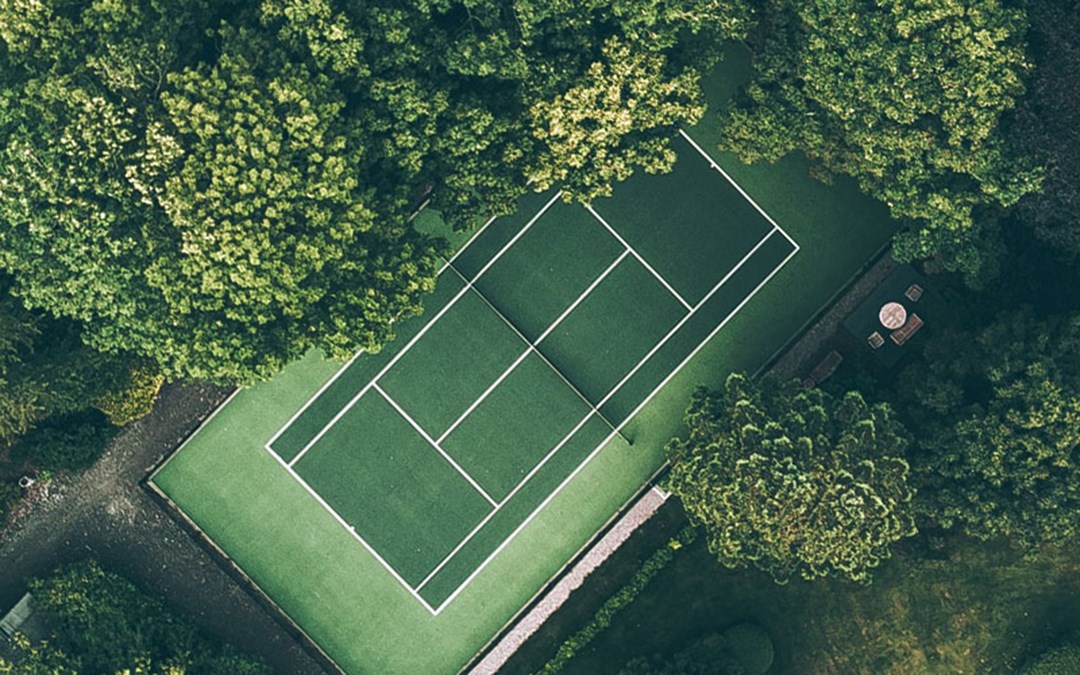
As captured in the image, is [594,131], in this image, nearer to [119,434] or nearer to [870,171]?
[870,171]

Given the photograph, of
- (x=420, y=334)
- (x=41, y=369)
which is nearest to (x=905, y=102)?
(x=420, y=334)

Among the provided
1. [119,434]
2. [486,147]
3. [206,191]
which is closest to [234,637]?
[119,434]

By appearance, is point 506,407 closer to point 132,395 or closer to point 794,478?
point 794,478

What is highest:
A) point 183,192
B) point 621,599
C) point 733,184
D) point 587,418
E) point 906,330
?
point 906,330

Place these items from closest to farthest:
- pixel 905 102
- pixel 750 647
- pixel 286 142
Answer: pixel 286 142
pixel 905 102
pixel 750 647

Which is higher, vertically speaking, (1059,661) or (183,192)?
(1059,661)

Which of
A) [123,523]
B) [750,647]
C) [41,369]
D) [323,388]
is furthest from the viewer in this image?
[123,523]

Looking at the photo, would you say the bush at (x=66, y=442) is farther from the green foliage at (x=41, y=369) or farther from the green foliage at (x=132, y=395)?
the green foliage at (x=132, y=395)
